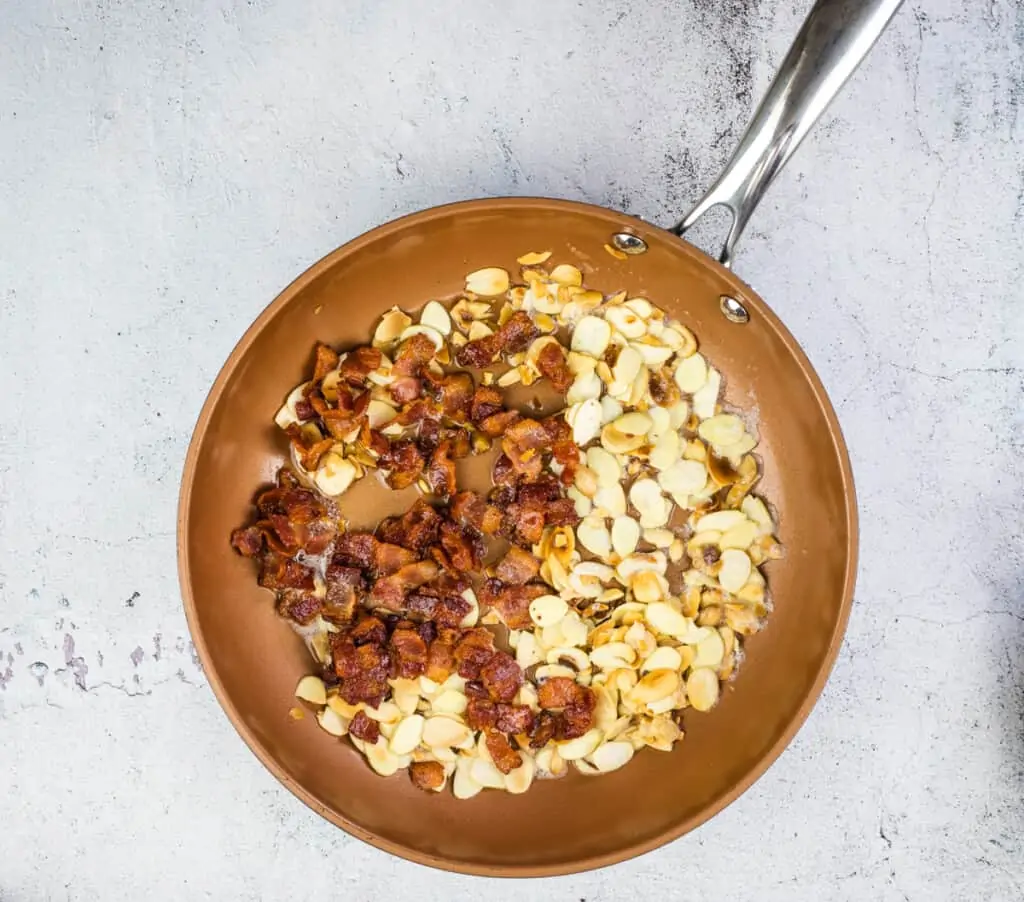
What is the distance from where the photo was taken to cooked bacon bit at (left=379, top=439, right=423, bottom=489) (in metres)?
1.05

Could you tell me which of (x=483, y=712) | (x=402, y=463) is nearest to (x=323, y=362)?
(x=402, y=463)

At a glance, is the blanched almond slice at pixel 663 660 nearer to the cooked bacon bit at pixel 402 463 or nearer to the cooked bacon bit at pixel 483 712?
the cooked bacon bit at pixel 483 712

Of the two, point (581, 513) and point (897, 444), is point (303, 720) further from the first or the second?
point (897, 444)

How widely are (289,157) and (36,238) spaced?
0.35 meters

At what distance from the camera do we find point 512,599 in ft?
3.45

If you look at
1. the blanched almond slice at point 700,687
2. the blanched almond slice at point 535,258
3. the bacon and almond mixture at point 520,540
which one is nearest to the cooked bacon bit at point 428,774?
the bacon and almond mixture at point 520,540

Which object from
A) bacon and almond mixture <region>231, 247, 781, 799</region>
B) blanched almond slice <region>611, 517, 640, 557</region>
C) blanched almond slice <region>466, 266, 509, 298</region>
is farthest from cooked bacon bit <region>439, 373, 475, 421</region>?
blanched almond slice <region>611, 517, 640, 557</region>

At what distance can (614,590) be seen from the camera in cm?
107

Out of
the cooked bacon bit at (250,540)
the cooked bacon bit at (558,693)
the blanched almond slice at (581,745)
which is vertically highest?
the cooked bacon bit at (250,540)

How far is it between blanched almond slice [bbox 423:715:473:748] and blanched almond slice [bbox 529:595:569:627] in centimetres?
17

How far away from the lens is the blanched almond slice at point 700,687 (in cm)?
109

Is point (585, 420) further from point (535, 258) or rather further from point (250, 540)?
point (250, 540)

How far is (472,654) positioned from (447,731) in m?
0.11

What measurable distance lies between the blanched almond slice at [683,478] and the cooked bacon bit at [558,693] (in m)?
0.28
